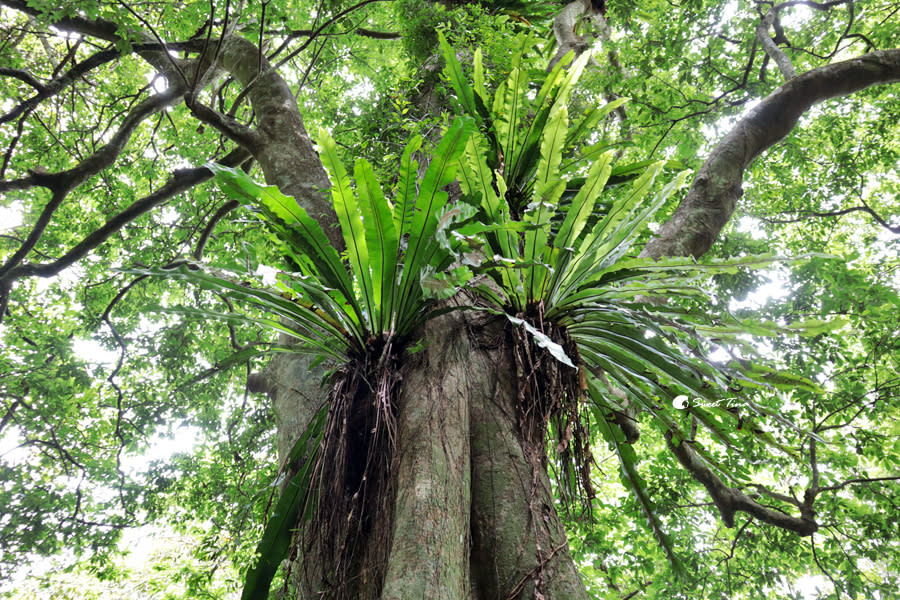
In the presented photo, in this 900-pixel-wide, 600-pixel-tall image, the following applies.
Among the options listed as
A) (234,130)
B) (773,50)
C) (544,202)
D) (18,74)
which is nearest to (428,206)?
(544,202)

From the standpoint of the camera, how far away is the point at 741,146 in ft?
7.61

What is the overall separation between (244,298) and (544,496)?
1.04 meters

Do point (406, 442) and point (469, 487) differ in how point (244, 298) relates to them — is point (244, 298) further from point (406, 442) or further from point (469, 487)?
point (469, 487)

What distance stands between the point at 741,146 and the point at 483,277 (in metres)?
1.68

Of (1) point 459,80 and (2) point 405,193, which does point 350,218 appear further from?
(1) point 459,80

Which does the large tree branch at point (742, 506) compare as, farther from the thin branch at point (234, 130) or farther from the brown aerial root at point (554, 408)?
the thin branch at point (234, 130)

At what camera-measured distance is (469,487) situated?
1.19m

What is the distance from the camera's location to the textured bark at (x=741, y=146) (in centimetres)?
216

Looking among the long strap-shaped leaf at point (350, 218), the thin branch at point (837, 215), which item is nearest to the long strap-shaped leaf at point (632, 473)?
the long strap-shaped leaf at point (350, 218)

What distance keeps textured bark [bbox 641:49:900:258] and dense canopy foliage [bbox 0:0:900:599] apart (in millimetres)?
13

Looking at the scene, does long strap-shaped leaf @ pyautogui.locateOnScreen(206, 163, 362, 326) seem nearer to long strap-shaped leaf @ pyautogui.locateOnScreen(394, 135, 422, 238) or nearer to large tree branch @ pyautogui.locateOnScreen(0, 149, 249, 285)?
long strap-shaped leaf @ pyautogui.locateOnScreen(394, 135, 422, 238)

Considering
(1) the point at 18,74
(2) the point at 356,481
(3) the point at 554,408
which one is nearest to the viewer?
(2) the point at 356,481

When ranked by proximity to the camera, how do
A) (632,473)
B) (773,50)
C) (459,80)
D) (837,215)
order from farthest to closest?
1. (837,215)
2. (773,50)
3. (459,80)
4. (632,473)

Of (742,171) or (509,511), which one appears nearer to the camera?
(509,511)
